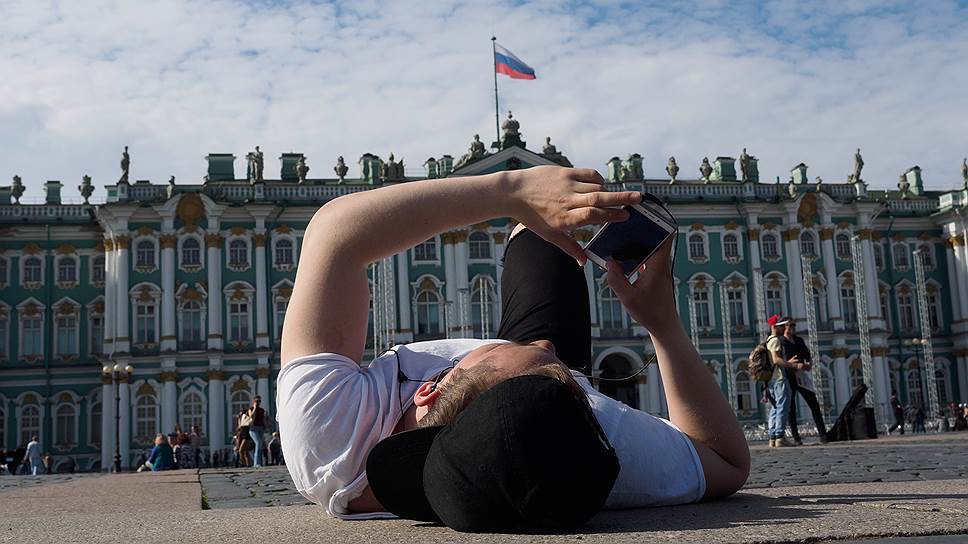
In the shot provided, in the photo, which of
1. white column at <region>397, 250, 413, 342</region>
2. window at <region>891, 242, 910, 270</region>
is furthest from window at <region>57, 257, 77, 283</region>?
window at <region>891, 242, 910, 270</region>

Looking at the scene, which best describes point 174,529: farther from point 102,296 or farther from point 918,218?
point 918,218

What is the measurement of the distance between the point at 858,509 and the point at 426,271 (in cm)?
3497

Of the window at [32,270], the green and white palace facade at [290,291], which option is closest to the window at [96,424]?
the green and white palace facade at [290,291]

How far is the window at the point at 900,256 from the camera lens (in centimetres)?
4262

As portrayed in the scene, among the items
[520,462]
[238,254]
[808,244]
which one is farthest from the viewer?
[808,244]

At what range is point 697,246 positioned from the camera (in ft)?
130

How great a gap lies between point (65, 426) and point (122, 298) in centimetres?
520

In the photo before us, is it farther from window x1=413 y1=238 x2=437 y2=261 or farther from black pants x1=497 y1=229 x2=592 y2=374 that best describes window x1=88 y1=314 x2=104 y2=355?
black pants x1=497 y1=229 x2=592 y2=374

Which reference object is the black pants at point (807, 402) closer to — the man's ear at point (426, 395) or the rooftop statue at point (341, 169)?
the man's ear at point (426, 395)

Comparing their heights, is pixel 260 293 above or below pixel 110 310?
above

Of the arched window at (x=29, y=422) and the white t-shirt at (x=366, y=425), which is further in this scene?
the arched window at (x=29, y=422)

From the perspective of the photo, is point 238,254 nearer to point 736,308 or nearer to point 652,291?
point 736,308

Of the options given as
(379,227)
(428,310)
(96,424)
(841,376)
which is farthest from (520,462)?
(841,376)

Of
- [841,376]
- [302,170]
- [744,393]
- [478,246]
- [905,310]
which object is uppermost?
[302,170]
